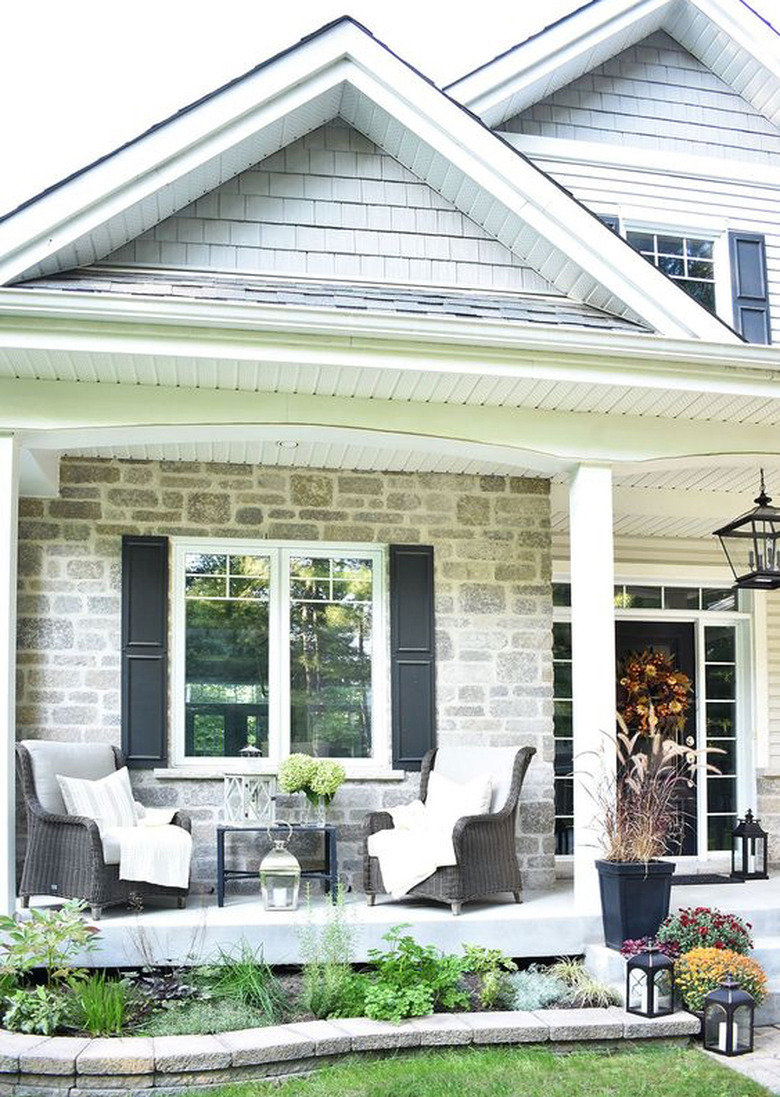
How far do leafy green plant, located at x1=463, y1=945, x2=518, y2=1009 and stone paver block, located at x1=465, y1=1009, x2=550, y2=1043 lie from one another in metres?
0.23

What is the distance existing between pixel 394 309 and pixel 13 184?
40.9 feet

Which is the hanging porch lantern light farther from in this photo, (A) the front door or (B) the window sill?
(A) the front door

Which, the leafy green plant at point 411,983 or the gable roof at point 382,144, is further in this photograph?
the gable roof at point 382,144

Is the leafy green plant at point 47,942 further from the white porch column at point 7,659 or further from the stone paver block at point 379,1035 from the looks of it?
the stone paver block at point 379,1035

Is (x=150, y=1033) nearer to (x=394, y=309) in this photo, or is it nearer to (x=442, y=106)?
(x=394, y=309)

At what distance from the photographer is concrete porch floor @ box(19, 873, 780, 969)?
20.4ft

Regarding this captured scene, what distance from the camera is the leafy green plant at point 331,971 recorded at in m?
5.62

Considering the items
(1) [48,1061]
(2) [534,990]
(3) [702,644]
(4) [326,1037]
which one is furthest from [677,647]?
(1) [48,1061]

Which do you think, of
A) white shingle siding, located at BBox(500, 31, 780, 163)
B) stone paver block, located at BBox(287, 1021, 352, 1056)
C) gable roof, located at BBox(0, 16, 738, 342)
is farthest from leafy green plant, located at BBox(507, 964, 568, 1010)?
white shingle siding, located at BBox(500, 31, 780, 163)

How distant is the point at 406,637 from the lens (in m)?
8.12

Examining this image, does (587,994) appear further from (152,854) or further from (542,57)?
(542,57)

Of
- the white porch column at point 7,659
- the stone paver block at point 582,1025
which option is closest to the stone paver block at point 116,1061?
the white porch column at point 7,659

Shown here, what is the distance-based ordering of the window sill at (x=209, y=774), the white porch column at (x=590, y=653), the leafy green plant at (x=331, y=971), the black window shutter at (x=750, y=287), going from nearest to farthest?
1. the leafy green plant at (x=331, y=971)
2. the white porch column at (x=590, y=653)
3. the window sill at (x=209, y=774)
4. the black window shutter at (x=750, y=287)

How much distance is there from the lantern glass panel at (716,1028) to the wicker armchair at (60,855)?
107 inches
